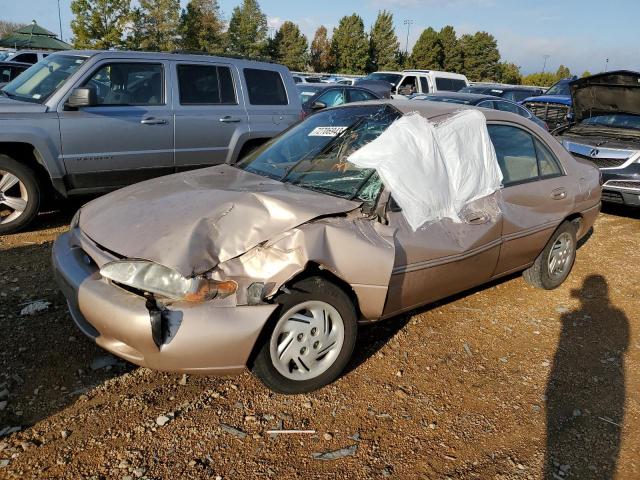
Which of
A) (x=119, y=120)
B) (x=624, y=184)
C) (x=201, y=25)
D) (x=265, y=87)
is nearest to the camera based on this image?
(x=119, y=120)

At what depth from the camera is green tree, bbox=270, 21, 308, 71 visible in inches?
2099

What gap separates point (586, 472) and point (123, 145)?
5.11 m

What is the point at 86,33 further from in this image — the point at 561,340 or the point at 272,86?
the point at 561,340

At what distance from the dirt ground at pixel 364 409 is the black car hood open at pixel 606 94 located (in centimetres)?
503

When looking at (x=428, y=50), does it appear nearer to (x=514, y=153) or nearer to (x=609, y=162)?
(x=609, y=162)

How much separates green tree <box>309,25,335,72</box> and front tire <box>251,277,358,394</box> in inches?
2263

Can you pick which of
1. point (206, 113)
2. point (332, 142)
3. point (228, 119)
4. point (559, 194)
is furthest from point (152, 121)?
point (559, 194)

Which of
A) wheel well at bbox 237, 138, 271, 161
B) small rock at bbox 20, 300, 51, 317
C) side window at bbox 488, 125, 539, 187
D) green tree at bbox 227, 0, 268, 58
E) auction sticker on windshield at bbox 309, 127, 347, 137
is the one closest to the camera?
small rock at bbox 20, 300, 51, 317

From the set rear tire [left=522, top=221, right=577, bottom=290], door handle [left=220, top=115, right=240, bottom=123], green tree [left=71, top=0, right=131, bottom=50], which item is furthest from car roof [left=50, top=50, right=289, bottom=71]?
green tree [left=71, top=0, right=131, bottom=50]

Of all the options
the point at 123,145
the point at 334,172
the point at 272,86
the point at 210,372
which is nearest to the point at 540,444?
the point at 210,372

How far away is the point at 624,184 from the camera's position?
7.18 metres

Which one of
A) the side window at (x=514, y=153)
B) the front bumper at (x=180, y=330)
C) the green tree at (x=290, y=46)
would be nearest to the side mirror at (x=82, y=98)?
the front bumper at (x=180, y=330)

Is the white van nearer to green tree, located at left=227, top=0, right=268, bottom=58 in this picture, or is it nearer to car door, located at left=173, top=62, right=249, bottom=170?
car door, located at left=173, top=62, right=249, bottom=170

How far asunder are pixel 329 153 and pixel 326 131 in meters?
0.31
